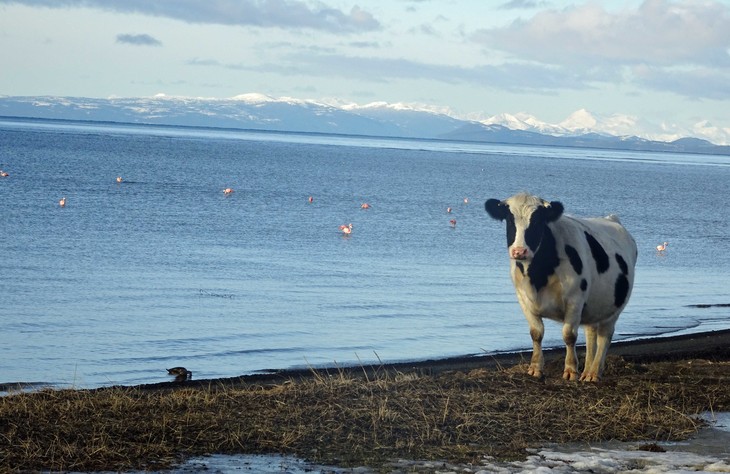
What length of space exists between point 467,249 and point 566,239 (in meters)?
27.5

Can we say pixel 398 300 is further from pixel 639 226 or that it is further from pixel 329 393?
pixel 639 226

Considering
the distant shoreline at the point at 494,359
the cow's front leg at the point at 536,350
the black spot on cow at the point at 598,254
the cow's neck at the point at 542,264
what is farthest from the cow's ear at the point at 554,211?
the distant shoreline at the point at 494,359

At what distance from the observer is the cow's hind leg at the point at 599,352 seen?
14.0 m

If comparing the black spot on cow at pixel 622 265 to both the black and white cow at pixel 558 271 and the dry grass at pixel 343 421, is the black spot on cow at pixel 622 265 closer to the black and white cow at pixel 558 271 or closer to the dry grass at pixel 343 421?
the black and white cow at pixel 558 271

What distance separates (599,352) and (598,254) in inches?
51.9

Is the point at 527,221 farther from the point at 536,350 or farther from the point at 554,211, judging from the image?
the point at 536,350

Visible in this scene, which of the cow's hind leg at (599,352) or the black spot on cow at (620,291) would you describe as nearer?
the cow's hind leg at (599,352)

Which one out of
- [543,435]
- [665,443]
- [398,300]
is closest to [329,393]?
[543,435]

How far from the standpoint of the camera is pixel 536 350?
13.3 metres

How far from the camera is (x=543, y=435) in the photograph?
10336 millimetres

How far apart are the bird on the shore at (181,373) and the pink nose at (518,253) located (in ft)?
19.1

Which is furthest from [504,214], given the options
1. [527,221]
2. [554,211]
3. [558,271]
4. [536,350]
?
[536,350]

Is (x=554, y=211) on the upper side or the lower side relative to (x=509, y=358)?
upper

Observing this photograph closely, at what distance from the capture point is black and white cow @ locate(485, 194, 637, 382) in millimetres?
13297
